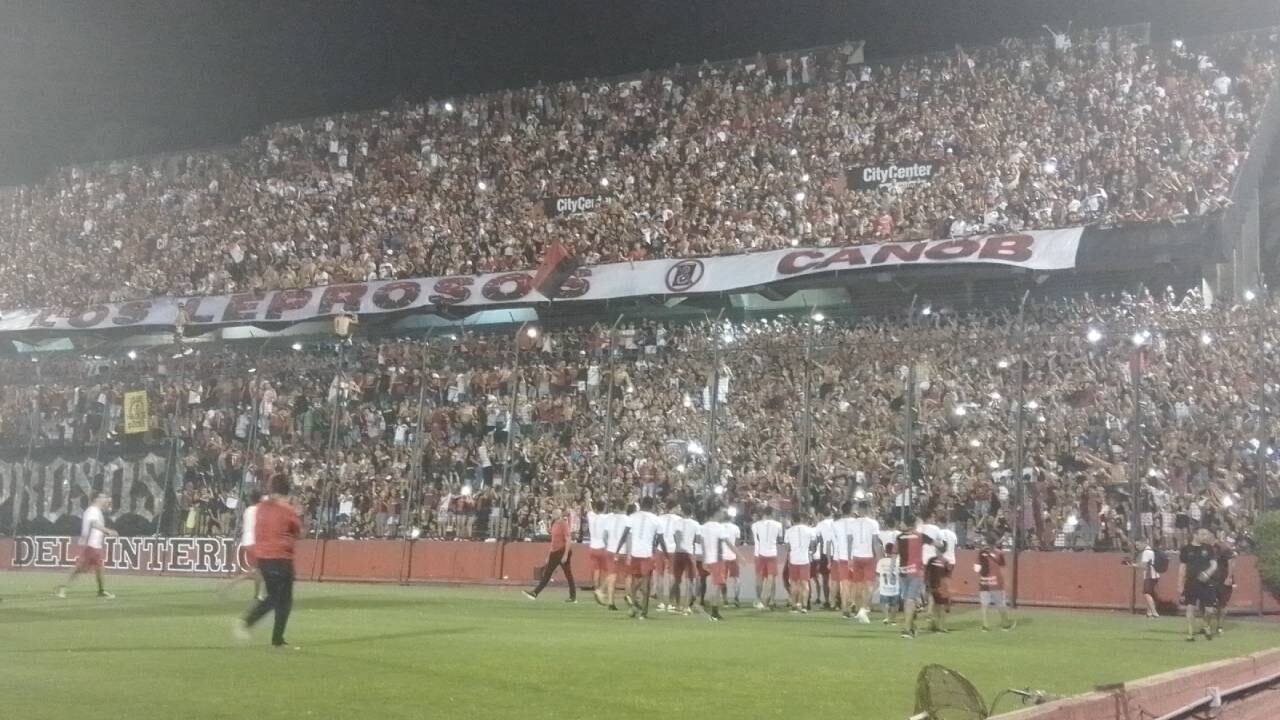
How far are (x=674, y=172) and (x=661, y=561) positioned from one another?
48.7ft

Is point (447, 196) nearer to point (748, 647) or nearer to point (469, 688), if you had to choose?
point (748, 647)

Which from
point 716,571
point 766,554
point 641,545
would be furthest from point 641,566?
point 766,554

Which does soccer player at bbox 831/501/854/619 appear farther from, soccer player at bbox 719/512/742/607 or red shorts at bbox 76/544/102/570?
red shorts at bbox 76/544/102/570

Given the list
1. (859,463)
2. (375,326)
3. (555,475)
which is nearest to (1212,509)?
(859,463)

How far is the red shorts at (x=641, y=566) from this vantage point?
20.5 metres

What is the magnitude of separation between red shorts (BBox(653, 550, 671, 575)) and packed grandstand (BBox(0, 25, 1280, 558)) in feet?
5.41

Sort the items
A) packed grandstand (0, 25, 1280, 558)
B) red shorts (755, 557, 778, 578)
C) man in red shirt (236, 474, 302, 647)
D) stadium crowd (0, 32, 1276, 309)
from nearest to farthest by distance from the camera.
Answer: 1. man in red shirt (236, 474, 302, 647)
2. red shorts (755, 557, 778, 578)
3. packed grandstand (0, 25, 1280, 558)
4. stadium crowd (0, 32, 1276, 309)

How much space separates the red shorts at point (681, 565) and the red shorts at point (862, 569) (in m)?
2.67

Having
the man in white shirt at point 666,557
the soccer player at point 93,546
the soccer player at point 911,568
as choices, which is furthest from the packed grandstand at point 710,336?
the soccer player at point 93,546

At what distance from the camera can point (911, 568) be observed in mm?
17172

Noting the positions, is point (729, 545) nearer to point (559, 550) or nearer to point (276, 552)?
point (559, 550)

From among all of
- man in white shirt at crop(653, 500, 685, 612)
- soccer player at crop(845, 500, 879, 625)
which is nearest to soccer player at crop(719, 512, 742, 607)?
man in white shirt at crop(653, 500, 685, 612)

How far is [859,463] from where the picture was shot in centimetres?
2445

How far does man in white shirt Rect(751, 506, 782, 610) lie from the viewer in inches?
869
